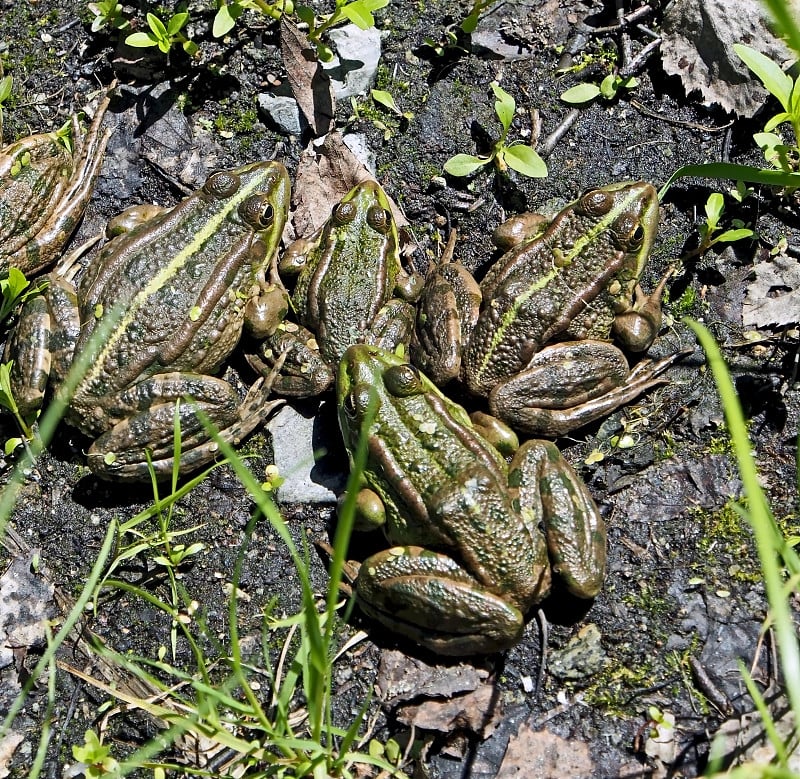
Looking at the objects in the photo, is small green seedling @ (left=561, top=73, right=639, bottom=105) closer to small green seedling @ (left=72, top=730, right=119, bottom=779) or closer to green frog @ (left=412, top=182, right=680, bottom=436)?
green frog @ (left=412, top=182, right=680, bottom=436)

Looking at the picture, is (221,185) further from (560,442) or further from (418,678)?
(418,678)

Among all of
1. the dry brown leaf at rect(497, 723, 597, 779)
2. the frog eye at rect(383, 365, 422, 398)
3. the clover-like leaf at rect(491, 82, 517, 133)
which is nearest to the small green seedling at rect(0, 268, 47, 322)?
the frog eye at rect(383, 365, 422, 398)

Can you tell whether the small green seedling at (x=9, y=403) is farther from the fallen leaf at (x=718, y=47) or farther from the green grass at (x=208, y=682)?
the fallen leaf at (x=718, y=47)

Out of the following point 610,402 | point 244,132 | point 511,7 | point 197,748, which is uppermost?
point 511,7

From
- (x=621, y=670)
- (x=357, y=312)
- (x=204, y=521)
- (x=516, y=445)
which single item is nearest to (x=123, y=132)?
(x=357, y=312)

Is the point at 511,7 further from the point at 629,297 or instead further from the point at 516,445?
the point at 516,445

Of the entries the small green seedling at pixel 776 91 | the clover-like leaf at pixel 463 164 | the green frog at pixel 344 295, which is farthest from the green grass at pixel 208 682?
the small green seedling at pixel 776 91
